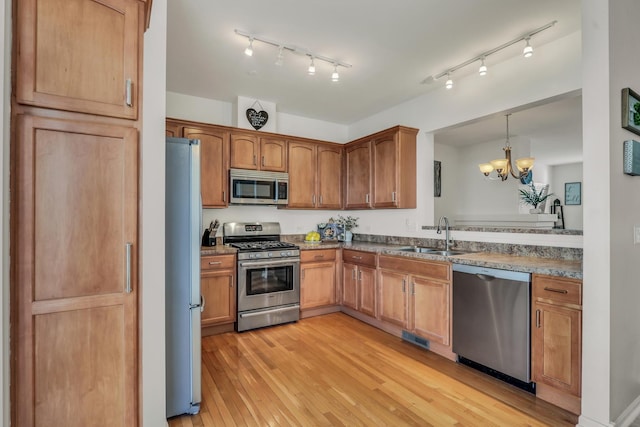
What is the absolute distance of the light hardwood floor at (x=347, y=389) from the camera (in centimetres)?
192

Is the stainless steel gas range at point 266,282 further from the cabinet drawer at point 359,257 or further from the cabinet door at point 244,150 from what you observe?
the cabinet door at point 244,150

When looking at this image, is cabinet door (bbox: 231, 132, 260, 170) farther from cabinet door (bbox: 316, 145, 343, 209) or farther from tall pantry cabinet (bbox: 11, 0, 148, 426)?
tall pantry cabinet (bbox: 11, 0, 148, 426)

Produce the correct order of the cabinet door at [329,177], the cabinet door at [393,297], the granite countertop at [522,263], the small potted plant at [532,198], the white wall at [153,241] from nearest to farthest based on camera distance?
the white wall at [153,241], the granite countertop at [522,263], the cabinet door at [393,297], the cabinet door at [329,177], the small potted plant at [532,198]

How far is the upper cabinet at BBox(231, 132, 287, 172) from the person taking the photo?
12.1 ft

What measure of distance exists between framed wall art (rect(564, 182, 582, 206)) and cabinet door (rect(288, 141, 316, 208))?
21.7 ft

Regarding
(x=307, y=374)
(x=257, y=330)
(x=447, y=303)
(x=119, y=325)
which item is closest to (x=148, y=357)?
(x=119, y=325)

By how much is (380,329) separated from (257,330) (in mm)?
1400

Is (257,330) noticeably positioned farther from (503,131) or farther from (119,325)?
(503,131)

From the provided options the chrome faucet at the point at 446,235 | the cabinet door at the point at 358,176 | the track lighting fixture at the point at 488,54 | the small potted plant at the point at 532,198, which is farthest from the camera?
the small potted plant at the point at 532,198

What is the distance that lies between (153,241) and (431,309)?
2412 millimetres

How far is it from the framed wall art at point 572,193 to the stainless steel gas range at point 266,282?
7082 millimetres

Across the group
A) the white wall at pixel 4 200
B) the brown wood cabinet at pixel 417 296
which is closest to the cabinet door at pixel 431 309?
the brown wood cabinet at pixel 417 296

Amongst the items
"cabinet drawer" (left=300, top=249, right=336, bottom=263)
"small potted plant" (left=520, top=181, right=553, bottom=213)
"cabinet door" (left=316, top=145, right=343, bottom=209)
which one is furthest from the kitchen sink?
"small potted plant" (left=520, top=181, right=553, bottom=213)

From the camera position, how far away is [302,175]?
4.18 m
